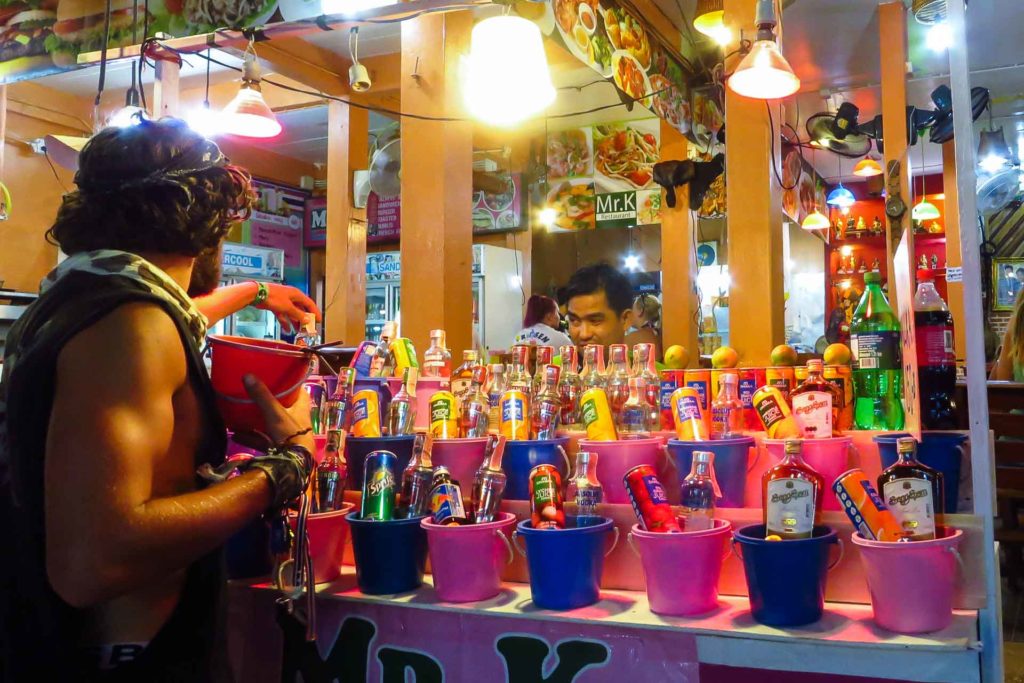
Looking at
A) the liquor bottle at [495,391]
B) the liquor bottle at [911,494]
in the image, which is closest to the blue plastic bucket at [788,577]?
the liquor bottle at [911,494]

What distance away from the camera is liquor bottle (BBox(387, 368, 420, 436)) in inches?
78.7

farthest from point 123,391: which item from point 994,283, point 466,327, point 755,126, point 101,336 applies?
point 994,283

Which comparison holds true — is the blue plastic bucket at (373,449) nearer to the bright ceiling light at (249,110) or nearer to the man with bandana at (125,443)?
the man with bandana at (125,443)

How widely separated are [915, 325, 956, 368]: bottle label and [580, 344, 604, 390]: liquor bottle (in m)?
0.81

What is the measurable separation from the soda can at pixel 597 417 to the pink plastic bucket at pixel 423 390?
19.5 inches

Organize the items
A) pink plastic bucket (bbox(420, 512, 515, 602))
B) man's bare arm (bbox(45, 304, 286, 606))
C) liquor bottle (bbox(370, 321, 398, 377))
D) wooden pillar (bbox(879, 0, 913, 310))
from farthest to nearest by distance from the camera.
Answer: wooden pillar (bbox(879, 0, 913, 310)) → liquor bottle (bbox(370, 321, 398, 377)) → pink plastic bucket (bbox(420, 512, 515, 602)) → man's bare arm (bbox(45, 304, 286, 606))

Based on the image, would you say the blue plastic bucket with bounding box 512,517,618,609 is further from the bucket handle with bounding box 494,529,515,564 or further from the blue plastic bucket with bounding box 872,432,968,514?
the blue plastic bucket with bounding box 872,432,968,514

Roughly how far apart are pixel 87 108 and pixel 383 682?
7839mm

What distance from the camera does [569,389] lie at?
217 centimetres

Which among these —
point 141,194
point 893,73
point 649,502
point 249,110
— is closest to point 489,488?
point 649,502

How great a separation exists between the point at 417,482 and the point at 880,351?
3.91ft

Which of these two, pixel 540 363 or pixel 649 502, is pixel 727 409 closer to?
pixel 649 502

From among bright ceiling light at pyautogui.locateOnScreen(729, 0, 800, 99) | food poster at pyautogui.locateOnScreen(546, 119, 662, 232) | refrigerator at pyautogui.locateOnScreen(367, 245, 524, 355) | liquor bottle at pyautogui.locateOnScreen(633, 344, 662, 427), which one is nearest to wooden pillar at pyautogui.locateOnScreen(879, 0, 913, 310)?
food poster at pyautogui.locateOnScreen(546, 119, 662, 232)

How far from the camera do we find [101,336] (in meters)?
1.14
